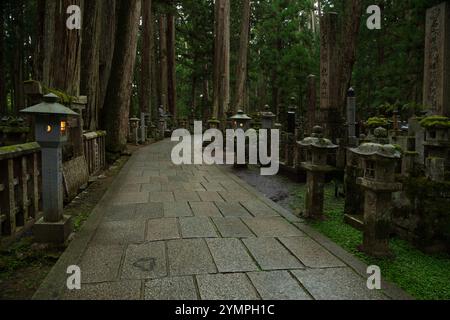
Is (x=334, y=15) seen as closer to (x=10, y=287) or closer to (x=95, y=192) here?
(x=95, y=192)

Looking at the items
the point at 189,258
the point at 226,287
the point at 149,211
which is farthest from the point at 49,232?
the point at 226,287

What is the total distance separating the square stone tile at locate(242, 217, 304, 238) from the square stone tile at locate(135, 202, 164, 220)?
1365 mm

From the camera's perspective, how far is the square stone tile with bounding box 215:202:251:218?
5.55 meters

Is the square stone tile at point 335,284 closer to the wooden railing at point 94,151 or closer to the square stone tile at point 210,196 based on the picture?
the square stone tile at point 210,196

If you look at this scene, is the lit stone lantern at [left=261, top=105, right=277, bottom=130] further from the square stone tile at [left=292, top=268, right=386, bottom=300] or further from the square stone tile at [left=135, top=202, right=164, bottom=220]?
the square stone tile at [left=292, top=268, right=386, bottom=300]

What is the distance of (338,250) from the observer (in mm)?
4012

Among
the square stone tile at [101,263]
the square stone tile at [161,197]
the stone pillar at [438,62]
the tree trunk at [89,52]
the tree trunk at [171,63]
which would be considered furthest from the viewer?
the tree trunk at [171,63]

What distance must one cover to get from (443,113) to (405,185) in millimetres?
5241

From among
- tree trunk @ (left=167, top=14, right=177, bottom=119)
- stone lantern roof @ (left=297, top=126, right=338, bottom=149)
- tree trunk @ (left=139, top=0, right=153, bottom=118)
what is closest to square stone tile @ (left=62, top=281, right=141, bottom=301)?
stone lantern roof @ (left=297, top=126, right=338, bottom=149)

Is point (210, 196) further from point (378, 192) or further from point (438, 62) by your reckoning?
point (438, 62)

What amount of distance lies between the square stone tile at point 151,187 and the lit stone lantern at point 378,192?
14.8 ft

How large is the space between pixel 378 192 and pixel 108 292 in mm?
2902

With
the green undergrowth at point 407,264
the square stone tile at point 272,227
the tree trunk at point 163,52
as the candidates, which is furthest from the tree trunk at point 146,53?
the green undergrowth at point 407,264

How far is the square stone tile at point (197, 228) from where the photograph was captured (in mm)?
4461
